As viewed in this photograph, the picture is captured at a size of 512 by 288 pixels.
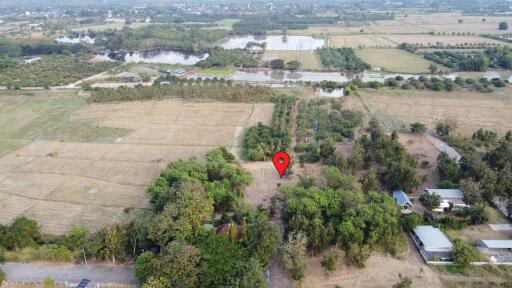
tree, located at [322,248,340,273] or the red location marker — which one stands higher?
the red location marker

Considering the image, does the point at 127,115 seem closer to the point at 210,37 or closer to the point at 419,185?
the point at 419,185

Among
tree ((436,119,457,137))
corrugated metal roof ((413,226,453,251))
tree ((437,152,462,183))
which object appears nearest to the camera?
corrugated metal roof ((413,226,453,251))

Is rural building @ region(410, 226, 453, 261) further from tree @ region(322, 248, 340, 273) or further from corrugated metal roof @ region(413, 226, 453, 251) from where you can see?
tree @ region(322, 248, 340, 273)

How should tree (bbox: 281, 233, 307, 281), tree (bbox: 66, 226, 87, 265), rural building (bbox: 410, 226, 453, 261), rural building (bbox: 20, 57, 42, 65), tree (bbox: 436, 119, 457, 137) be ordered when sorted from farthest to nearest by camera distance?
1. rural building (bbox: 20, 57, 42, 65)
2. tree (bbox: 436, 119, 457, 137)
3. tree (bbox: 66, 226, 87, 265)
4. rural building (bbox: 410, 226, 453, 261)
5. tree (bbox: 281, 233, 307, 281)

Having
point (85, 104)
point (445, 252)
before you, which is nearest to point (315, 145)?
point (445, 252)

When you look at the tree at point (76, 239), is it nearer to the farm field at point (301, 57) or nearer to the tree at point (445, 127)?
the tree at point (445, 127)

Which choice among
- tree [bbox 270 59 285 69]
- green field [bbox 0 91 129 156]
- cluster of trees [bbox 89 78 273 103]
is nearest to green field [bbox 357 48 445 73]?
tree [bbox 270 59 285 69]
